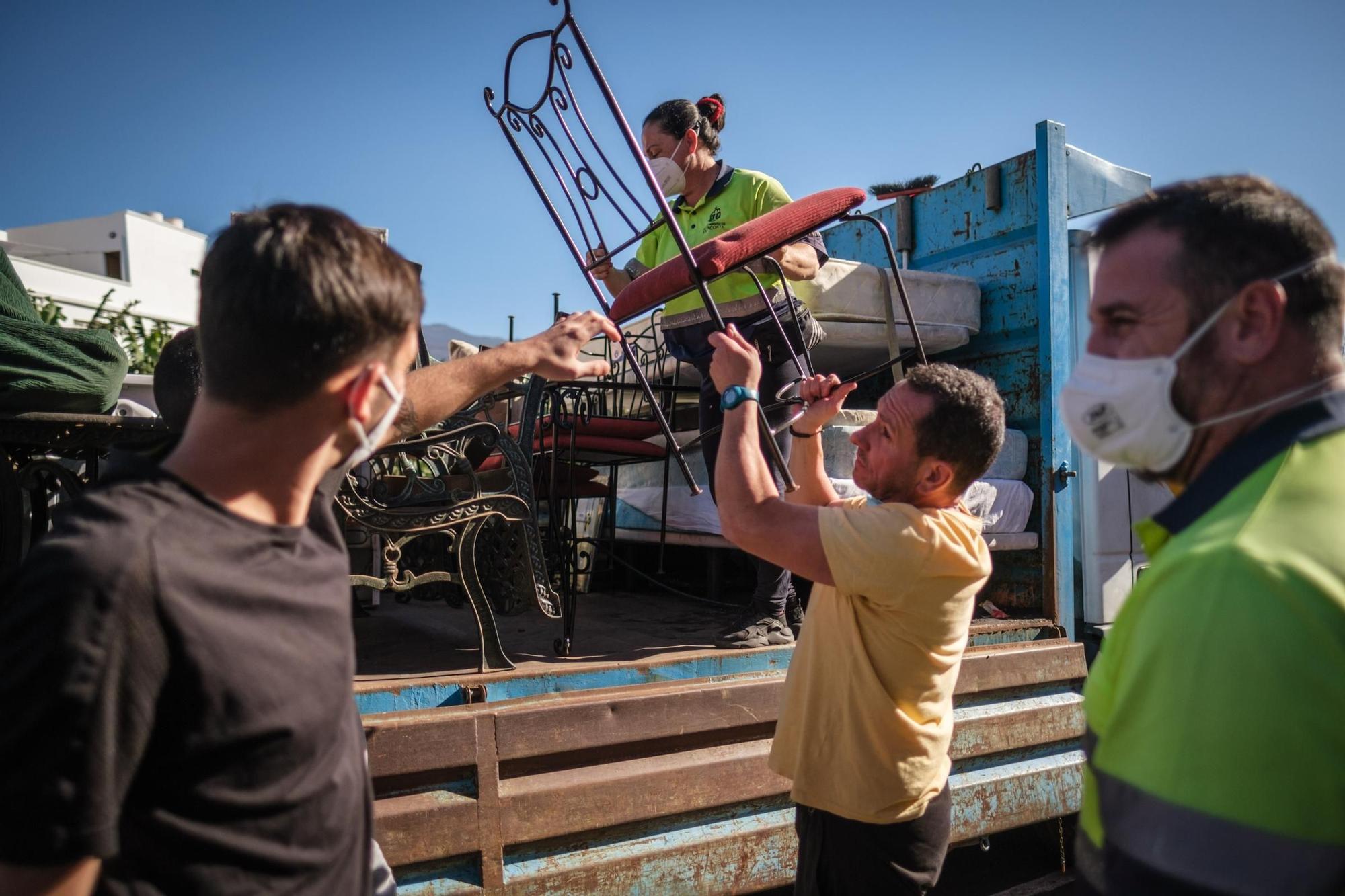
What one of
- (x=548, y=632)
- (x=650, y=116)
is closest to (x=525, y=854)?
(x=548, y=632)

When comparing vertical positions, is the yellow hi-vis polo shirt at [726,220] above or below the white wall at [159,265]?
below

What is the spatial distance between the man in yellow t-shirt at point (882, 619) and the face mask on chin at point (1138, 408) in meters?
0.59

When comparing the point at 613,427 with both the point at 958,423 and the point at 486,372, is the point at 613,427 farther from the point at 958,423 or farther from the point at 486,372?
the point at 958,423

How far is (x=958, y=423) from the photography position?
1.79m

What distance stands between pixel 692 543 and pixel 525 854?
6.50 feet

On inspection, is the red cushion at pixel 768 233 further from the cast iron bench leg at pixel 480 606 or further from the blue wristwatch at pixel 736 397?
the cast iron bench leg at pixel 480 606

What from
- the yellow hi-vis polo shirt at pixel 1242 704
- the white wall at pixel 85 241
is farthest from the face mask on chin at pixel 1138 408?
the white wall at pixel 85 241

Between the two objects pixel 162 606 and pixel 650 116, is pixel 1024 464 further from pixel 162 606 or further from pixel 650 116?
pixel 162 606

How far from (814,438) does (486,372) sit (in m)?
0.93

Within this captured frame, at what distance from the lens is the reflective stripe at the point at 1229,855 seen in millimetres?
653

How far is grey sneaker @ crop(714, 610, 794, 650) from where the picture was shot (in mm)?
2783

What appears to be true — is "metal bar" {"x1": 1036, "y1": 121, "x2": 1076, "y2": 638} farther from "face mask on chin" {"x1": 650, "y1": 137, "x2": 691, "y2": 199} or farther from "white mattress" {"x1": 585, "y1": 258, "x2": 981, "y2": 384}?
"face mask on chin" {"x1": 650, "y1": 137, "x2": 691, "y2": 199}

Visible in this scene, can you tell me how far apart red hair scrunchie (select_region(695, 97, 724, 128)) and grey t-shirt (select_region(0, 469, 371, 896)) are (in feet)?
9.31

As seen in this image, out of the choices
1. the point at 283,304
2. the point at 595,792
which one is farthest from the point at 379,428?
the point at 595,792
